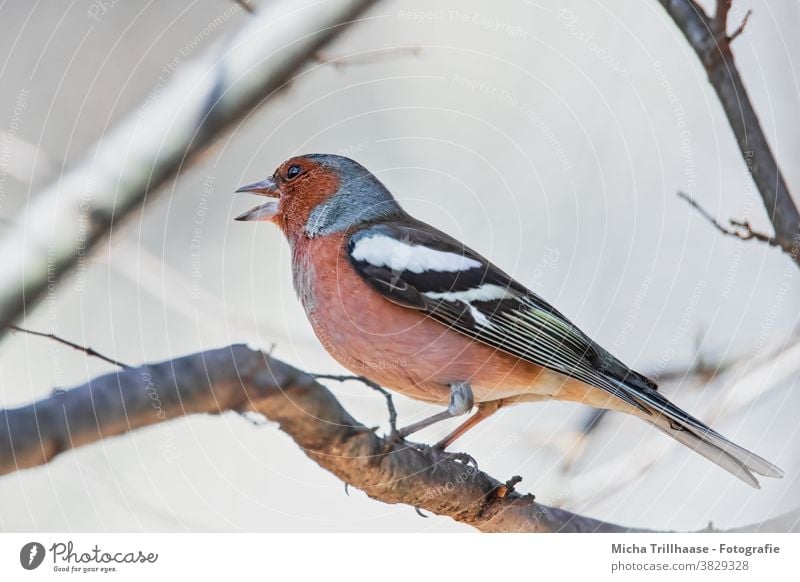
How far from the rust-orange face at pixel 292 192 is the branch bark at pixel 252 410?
35cm

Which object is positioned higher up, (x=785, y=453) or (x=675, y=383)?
(x=675, y=383)

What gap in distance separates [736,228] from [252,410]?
3.11ft

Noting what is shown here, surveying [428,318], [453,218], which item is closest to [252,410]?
[428,318]

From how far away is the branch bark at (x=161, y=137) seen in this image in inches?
57.1

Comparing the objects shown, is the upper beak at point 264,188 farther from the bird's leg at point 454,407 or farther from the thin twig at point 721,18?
the thin twig at point 721,18

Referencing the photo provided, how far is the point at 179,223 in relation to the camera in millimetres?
1473

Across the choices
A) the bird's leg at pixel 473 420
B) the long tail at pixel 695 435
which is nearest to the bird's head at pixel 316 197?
the bird's leg at pixel 473 420

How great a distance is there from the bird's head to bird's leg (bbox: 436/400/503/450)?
0.38 m

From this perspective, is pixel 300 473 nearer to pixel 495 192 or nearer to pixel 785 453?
pixel 495 192

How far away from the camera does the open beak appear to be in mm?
1460

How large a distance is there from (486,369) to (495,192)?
32cm

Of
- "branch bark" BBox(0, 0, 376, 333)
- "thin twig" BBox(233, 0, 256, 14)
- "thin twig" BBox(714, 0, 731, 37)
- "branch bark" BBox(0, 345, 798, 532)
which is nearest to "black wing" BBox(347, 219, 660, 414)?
"branch bark" BBox(0, 345, 798, 532)

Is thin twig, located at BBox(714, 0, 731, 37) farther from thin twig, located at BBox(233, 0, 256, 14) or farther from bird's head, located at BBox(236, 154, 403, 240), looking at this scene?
thin twig, located at BBox(233, 0, 256, 14)
